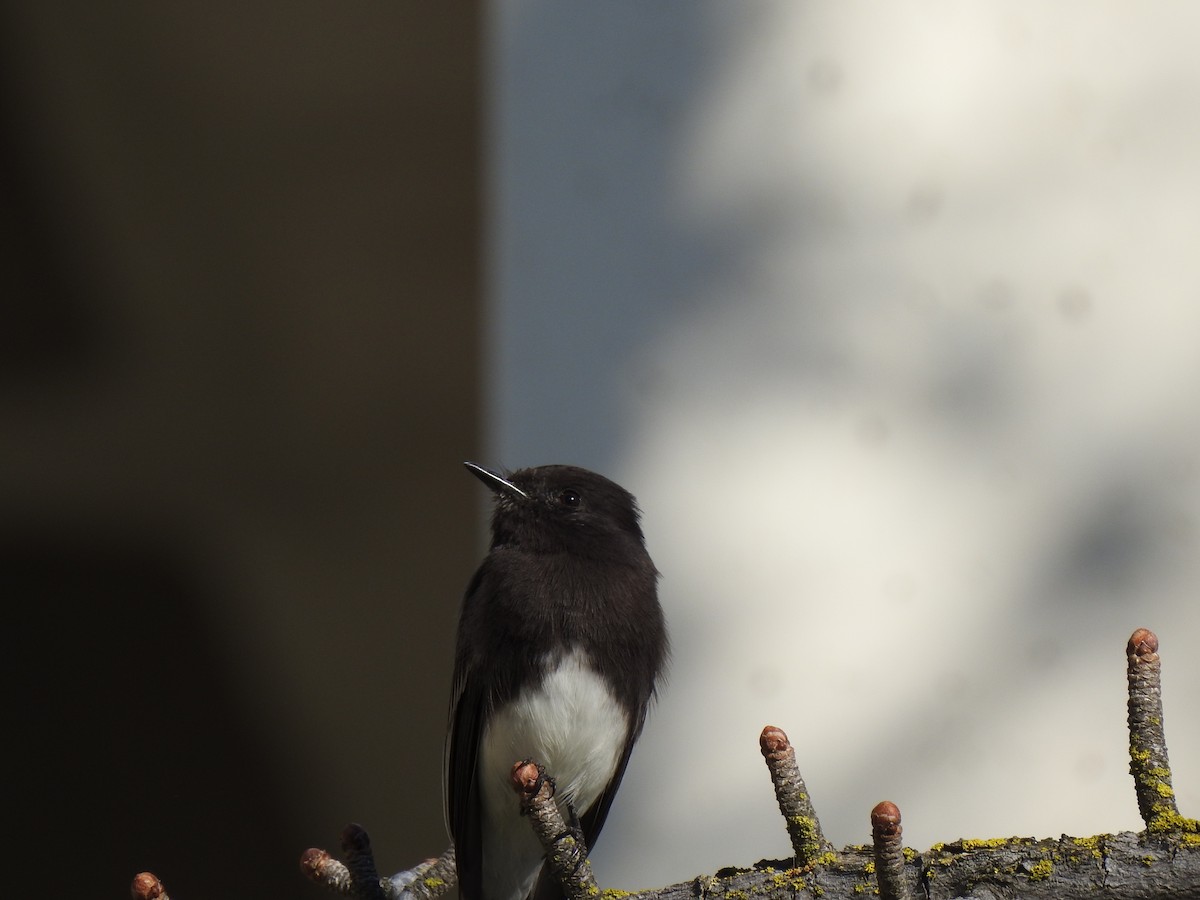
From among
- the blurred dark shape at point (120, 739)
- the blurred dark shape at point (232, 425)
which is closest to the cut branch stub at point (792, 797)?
the blurred dark shape at point (232, 425)

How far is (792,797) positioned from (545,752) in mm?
1179

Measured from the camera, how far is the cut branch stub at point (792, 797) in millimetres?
1549

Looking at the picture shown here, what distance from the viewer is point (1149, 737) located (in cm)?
143

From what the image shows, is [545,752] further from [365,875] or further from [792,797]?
[792,797]

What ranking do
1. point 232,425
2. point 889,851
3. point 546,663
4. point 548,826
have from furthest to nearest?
point 232,425 < point 546,663 < point 548,826 < point 889,851

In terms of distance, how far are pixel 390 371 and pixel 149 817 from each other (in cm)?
223

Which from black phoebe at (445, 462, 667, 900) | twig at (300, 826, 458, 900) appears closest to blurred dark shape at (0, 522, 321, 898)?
black phoebe at (445, 462, 667, 900)

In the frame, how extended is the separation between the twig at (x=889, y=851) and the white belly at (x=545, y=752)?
1244 mm

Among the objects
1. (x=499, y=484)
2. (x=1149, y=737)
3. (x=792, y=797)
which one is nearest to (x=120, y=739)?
(x=499, y=484)

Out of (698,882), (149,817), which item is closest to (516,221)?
(698,882)

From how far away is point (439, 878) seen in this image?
7.46ft

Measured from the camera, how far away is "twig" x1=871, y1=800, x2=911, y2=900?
1.36 metres

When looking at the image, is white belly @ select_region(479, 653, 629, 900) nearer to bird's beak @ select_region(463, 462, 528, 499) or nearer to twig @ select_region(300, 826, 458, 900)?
twig @ select_region(300, 826, 458, 900)

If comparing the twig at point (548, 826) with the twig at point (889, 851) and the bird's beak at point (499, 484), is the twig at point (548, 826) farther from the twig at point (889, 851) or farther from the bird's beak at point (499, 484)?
the bird's beak at point (499, 484)
